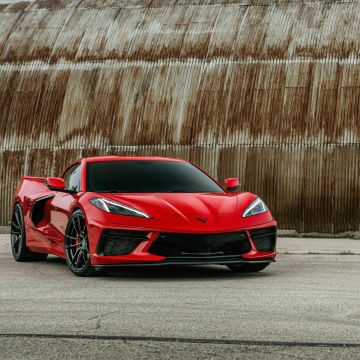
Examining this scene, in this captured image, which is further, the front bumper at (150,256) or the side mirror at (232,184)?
the side mirror at (232,184)

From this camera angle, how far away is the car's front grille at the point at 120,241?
1022cm

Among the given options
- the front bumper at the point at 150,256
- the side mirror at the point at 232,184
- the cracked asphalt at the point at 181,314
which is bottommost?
the cracked asphalt at the point at 181,314

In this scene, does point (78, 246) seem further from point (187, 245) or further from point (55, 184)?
point (187, 245)

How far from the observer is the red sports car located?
10227mm

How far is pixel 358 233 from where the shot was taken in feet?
65.5

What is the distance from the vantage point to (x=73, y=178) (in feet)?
39.5

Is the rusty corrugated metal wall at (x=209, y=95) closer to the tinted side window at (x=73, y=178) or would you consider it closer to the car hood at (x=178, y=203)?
the tinted side window at (x=73, y=178)

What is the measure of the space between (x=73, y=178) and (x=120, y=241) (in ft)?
6.63

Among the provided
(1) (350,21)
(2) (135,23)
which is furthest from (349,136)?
(2) (135,23)

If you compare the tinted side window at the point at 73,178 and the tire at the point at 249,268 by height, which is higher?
the tinted side window at the point at 73,178

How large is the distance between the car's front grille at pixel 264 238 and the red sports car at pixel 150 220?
0.04 ft

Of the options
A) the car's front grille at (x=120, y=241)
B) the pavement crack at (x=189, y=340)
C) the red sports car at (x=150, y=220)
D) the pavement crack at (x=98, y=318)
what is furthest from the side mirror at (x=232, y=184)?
the pavement crack at (x=189, y=340)

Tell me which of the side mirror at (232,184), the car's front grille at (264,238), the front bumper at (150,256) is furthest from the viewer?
the side mirror at (232,184)

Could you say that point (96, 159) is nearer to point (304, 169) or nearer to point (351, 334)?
point (351, 334)
